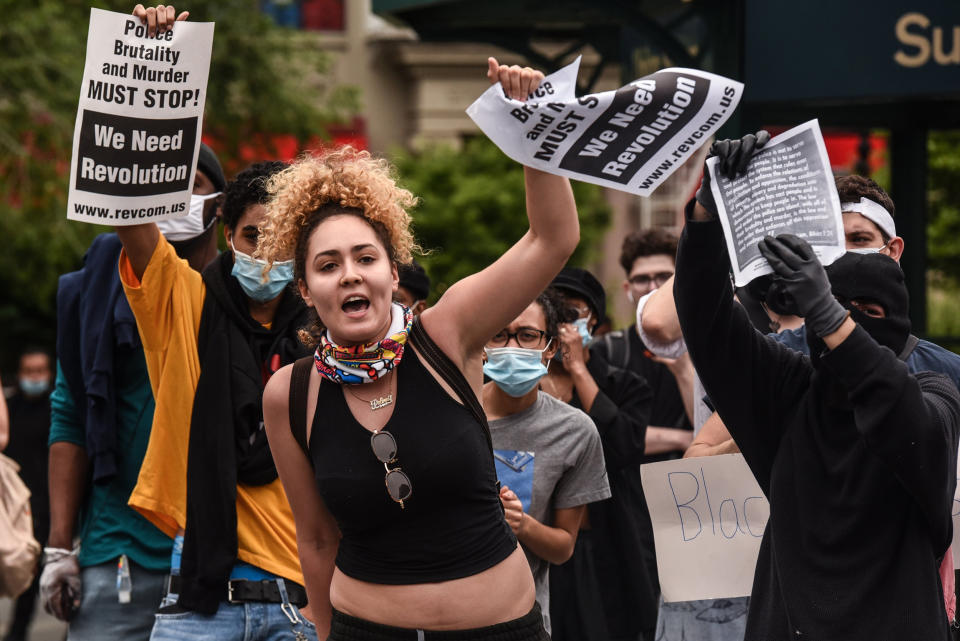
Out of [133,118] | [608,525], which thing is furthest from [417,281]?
[133,118]

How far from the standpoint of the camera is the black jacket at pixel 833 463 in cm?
290

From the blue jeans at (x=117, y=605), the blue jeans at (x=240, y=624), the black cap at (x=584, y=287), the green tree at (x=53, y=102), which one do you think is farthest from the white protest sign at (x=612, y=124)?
the green tree at (x=53, y=102)

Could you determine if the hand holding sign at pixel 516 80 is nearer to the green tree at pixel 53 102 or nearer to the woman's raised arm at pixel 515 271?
the woman's raised arm at pixel 515 271

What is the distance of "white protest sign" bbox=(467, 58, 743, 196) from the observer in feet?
9.61

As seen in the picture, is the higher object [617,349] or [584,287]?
[584,287]

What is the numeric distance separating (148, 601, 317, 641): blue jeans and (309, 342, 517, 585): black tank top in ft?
3.10

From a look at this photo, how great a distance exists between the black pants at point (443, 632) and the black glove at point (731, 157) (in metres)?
1.02

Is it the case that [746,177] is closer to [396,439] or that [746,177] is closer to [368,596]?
[396,439]

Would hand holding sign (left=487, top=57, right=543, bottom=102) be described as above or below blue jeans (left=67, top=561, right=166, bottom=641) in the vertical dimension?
above

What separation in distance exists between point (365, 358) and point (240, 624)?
1.28 meters

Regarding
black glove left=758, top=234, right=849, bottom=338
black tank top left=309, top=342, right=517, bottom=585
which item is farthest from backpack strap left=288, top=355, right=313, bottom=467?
black glove left=758, top=234, right=849, bottom=338

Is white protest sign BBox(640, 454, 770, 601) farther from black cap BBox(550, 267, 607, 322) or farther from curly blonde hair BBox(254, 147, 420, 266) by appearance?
black cap BBox(550, 267, 607, 322)

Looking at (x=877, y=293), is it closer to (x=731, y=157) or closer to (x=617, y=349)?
(x=731, y=157)

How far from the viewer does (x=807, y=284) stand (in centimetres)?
287
